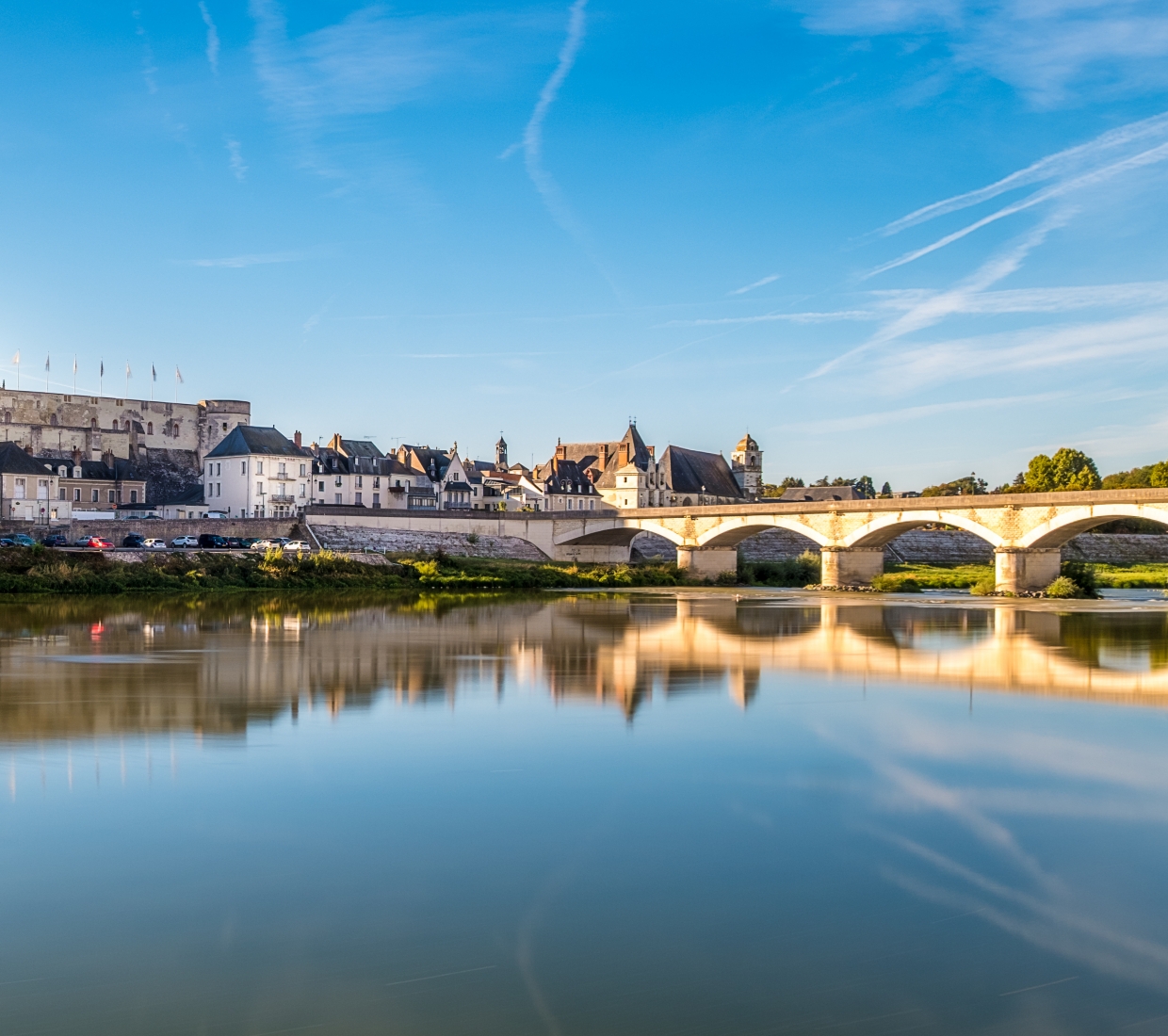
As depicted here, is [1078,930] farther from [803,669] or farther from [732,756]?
[803,669]

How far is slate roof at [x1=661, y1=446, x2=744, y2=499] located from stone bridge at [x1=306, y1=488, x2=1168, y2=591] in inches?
806

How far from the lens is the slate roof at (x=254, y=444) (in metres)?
61.7

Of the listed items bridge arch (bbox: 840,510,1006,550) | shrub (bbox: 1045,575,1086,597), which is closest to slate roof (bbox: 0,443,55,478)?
bridge arch (bbox: 840,510,1006,550)

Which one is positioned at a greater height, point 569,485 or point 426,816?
point 569,485

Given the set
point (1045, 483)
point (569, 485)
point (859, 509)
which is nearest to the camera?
point (859, 509)

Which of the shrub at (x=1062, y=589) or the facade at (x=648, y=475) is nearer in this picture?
the shrub at (x=1062, y=589)

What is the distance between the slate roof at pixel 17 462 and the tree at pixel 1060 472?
69082 mm

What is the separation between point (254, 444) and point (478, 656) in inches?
1685

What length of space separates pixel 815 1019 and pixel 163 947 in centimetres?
374

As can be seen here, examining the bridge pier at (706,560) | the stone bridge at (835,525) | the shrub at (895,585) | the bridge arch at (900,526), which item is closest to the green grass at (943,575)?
the shrub at (895,585)

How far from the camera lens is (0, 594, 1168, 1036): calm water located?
627 centimetres

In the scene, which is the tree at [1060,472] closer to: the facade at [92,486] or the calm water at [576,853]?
the facade at [92,486]

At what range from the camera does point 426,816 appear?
989 cm

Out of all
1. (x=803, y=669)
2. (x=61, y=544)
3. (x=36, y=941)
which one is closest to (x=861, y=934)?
(x=36, y=941)
